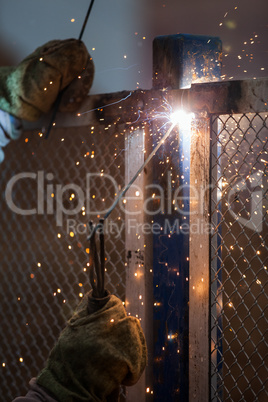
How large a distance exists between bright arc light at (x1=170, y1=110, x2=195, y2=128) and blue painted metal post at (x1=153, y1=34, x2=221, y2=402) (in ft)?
0.10

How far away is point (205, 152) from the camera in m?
2.23

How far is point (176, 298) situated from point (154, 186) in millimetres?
602

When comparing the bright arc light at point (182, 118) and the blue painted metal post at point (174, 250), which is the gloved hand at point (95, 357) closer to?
the blue painted metal post at point (174, 250)

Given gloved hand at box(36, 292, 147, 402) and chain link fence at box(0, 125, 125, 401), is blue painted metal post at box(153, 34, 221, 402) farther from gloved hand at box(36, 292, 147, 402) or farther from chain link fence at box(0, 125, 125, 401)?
chain link fence at box(0, 125, 125, 401)

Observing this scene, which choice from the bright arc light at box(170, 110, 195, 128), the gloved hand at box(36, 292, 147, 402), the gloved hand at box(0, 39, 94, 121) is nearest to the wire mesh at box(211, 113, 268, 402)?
the bright arc light at box(170, 110, 195, 128)

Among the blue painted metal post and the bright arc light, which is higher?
the bright arc light

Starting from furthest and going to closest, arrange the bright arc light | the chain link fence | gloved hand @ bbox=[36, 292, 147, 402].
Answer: the chain link fence → the bright arc light → gloved hand @ bbox=[36, 292, 147, 402]

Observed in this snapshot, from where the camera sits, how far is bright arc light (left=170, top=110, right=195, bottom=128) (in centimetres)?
223

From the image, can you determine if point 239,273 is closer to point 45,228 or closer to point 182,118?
point 182,118

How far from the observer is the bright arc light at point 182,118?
7.33 feet

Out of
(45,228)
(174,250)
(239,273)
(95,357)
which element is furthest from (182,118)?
(45,228)

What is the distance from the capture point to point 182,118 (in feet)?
7.39

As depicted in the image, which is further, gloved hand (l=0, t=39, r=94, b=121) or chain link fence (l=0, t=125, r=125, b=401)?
chain link fence (l=0, t=125, r=125, b=401)

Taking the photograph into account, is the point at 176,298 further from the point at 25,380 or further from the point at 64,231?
the point at 25,380
